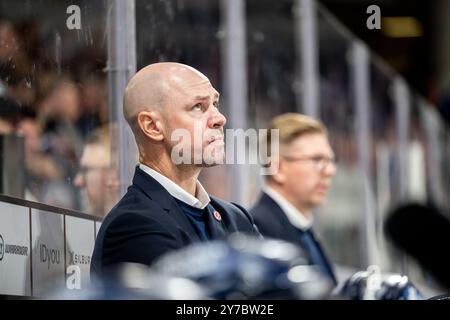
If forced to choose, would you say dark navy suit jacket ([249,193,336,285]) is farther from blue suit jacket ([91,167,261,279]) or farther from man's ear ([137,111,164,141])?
man's ear ([137,111,164,141])

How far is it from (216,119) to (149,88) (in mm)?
151

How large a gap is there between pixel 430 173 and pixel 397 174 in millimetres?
77

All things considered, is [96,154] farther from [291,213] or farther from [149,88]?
[291,213]

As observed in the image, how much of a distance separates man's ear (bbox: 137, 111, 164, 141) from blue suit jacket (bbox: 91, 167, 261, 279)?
8cm

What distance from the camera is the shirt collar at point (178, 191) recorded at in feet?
10.4

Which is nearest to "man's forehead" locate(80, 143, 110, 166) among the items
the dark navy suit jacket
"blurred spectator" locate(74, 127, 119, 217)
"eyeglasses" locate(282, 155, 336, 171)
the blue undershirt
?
"blurred spectator" locate(74, 127, 119, 217)

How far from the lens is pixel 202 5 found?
3340 millimetres

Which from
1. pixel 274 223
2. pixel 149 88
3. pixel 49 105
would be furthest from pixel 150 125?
pixel 274 223

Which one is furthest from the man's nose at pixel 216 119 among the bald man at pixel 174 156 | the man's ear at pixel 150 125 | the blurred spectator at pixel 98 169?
the blurred spectator at pixel 98 169

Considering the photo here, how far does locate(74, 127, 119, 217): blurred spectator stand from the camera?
322 centimetres

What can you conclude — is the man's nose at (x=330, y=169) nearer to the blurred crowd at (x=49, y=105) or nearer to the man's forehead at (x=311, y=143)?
the man's forehead at (x=311, y=143)
